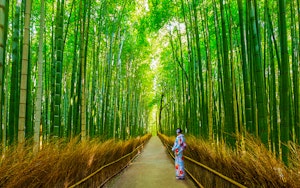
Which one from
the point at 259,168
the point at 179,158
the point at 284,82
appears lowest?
the point at 179,158

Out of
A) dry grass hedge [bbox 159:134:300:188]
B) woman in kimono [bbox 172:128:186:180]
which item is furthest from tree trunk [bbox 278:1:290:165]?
woman in kimono [bbox 172:128:186:180]

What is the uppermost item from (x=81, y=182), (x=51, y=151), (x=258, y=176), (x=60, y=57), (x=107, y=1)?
(x=107, y=1)

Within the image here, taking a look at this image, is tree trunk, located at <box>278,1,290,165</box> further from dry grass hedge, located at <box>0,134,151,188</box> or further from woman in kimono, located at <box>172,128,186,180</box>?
woman in kimono, located at <box>172,128,186,180</box>

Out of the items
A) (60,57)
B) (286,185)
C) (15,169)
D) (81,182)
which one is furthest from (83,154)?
(286,185)

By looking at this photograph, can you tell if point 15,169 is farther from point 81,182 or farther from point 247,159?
point 247,159

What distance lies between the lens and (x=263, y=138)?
4.12m

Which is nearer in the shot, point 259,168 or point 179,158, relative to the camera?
point 259,168

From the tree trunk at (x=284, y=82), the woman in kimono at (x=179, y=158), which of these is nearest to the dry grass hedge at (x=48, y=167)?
the woman in kimono at (x=179, y=158)

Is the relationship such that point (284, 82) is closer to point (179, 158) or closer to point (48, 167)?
point (48, 167)

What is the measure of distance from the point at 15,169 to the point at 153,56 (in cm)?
1833

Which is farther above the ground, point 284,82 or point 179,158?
point 284,82

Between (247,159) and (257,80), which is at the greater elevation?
(257,80)

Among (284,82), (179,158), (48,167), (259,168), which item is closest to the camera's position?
(259,168)

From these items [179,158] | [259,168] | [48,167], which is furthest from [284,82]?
[179,158]
